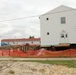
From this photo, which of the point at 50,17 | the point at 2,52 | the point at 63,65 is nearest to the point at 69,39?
the point at 50,17

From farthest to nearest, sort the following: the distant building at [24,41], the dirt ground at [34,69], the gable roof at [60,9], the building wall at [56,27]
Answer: the distant building at [24,41] < the gable roof at [60,9] < the building wall at [56,27] < the dirt ground at [34,69]

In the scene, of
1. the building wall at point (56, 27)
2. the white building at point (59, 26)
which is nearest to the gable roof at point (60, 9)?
the white building at point (59, 26)

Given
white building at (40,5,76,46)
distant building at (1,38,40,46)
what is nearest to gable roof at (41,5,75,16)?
white building at (40,5,76,46)

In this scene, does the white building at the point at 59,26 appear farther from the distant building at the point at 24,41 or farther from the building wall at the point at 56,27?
the distant building at the point at 24,41

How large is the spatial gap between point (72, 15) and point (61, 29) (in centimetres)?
328

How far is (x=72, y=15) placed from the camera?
142ft

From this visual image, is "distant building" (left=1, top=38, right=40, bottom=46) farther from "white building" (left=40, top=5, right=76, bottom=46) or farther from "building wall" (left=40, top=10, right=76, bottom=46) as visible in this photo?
"white building" (left=40, top=5, right=76, bottom=46)

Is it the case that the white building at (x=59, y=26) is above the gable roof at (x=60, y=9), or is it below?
below

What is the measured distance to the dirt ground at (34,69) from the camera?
21.5m

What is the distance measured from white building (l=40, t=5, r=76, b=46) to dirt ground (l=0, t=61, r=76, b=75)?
67.7ft

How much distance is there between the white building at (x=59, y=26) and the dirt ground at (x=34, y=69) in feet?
67.7

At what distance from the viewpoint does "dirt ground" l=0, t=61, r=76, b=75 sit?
846 inches

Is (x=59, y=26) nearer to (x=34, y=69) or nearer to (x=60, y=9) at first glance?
(x=60, y=9)

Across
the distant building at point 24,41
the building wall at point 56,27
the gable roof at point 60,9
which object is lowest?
the distant building at point 24,41
